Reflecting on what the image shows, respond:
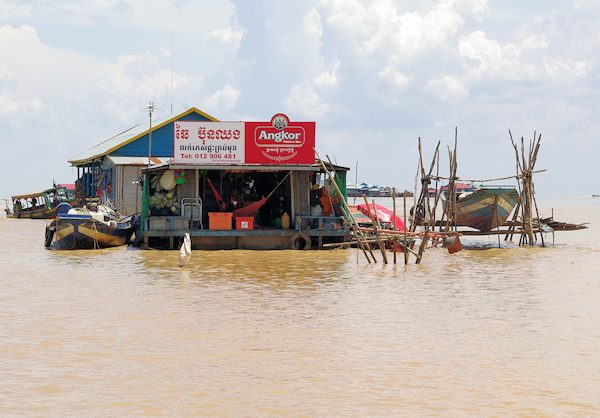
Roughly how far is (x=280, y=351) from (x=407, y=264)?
12920 mm

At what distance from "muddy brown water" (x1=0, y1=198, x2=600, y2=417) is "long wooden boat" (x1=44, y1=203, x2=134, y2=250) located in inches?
200

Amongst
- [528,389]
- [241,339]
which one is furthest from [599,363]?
[241,339]

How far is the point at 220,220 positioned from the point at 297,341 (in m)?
15.8

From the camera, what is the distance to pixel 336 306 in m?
16.2

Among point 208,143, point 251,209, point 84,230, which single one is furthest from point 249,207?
point 84,230

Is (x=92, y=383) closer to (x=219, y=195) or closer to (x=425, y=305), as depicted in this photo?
(x=425, y=305)

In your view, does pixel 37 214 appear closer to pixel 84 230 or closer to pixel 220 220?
pixel 84 230

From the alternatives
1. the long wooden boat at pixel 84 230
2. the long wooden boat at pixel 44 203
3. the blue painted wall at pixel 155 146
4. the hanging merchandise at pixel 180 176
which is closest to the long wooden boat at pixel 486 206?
the hanging merchandise at pixel 180 176

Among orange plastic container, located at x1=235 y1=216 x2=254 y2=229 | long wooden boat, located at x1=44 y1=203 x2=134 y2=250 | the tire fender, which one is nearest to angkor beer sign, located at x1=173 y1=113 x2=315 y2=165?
orange plastic container, located at x1=235 y1=216 x2=254 y2=229

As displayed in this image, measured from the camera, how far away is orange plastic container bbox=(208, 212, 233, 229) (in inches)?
1105

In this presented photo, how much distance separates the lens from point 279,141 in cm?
2844

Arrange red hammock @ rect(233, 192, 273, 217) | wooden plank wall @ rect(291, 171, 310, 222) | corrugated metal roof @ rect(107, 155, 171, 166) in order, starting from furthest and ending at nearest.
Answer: corrugated metal roof @ rect(107, 155, 171, 166), wooden plank wall @ rect(291, 171, 310, 222), red hammock @ rect(233, 192, 273, 217)

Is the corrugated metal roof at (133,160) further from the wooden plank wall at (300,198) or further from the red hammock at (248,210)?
the wooden plank wall at (300,198)

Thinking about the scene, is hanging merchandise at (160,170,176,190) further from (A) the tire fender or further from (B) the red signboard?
(A) the tire fender
